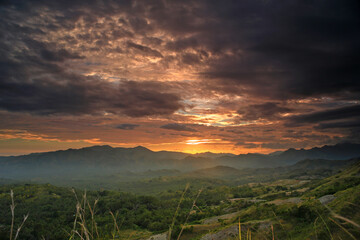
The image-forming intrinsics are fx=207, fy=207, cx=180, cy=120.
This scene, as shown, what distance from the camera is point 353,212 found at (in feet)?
52.1

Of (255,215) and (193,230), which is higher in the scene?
(255,215)

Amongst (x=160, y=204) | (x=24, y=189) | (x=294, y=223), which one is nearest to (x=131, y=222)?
(x=160, y=204)

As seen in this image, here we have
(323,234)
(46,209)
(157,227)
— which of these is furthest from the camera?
(46,209)

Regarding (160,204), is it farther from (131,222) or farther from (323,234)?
(323,234)

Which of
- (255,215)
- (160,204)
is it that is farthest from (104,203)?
(255,215)

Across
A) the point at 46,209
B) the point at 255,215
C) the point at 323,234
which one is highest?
the point at 323,234

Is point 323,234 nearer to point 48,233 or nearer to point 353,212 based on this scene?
point 353,212

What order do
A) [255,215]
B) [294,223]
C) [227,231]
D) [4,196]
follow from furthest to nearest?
[4,196] < [255,215] < [227,231] < [294,223]

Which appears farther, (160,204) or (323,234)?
(160,204)

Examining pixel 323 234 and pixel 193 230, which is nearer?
pixel 323 234

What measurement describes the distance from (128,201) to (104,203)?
15508 mm

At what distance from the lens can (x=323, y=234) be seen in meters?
14.2

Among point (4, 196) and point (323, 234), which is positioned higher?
point (323, 234)

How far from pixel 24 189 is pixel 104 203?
351 ft
